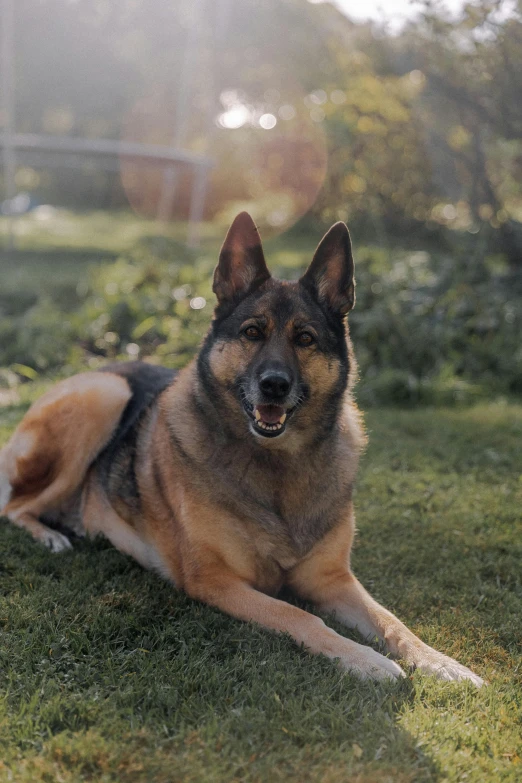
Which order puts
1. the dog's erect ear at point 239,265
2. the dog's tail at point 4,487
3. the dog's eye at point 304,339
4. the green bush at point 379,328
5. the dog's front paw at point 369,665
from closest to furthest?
the dog's front paw at point 369,665, the dog's eye at point 304,339, the dog's erect ear at point 239,265, the dog's tail at point 4,487, the green bush at point 379,328

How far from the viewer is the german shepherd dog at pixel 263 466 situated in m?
3.50

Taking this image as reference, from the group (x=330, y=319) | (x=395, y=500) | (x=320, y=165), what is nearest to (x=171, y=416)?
(x=330, y=319)

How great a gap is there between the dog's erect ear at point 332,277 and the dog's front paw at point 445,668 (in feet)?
5.65

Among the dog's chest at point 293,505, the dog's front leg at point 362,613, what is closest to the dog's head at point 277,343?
the dog's chest at point 293,505

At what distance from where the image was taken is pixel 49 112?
94.7ft

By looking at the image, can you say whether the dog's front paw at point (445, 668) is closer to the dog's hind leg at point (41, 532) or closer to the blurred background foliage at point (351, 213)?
the dog's hind leg at point (41, 532)

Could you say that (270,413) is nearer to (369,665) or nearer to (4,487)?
(369,665)

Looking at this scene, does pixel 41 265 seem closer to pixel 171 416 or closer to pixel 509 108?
pixel 509 108

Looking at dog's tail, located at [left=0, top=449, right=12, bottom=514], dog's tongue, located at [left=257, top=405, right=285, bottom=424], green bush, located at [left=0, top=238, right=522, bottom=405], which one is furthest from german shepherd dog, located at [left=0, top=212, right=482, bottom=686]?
green bush, located at [left=0, top=238, right=522, bottom=405]

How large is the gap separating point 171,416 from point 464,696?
1.96 m

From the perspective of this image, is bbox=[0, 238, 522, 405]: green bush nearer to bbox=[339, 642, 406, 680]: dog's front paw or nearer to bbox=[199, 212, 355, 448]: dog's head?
bbox=[199, 212, 355, 448]: dog's head

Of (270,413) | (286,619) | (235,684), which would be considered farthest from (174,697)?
(270,413)

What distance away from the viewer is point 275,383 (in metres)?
3.48

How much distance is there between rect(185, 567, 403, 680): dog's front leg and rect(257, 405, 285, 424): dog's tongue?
0.73 meters
